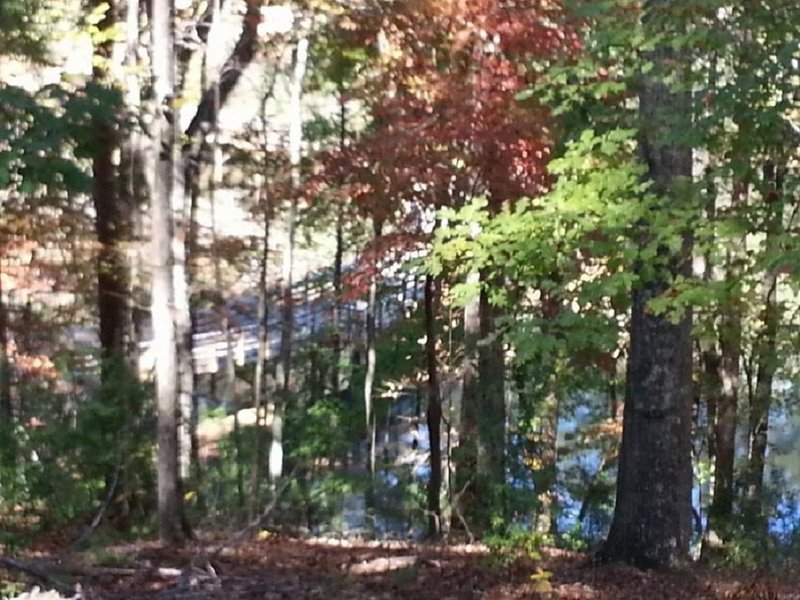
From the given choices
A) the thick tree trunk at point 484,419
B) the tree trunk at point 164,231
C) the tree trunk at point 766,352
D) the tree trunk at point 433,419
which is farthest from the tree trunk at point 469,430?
the tree trunk at point 164,231

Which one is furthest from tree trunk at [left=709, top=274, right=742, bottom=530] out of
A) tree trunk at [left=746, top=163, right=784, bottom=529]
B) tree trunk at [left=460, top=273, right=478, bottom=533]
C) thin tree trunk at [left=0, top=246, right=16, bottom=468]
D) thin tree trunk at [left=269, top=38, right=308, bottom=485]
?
thin tree trunk at [left=0, top=246, right=16, bottom=468]

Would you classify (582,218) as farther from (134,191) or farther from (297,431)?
(297,431)

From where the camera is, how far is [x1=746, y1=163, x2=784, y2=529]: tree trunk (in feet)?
18.0

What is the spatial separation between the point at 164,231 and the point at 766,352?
20.2 ft

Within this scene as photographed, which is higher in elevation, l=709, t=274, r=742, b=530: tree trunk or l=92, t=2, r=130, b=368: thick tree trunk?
l=92, t=2, r=130, b=368: thick tree trunk

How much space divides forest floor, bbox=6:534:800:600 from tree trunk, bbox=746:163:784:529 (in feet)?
6.61

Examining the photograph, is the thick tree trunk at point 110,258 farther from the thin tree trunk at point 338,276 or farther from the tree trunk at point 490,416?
the tree trunk at point 490,416

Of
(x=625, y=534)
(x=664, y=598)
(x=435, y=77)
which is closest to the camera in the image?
(x=664, y=598)

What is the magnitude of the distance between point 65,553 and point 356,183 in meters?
5.31

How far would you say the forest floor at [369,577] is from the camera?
6445mm

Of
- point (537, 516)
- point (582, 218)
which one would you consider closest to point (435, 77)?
point (582, 218)

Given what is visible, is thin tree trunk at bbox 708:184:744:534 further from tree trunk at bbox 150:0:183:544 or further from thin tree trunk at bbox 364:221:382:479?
tree trunk at bbox 150:0:183:544

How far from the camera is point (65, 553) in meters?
7.87

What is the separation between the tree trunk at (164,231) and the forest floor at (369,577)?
43.6 inches
